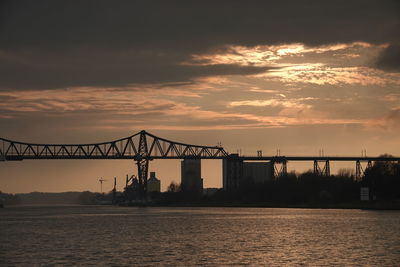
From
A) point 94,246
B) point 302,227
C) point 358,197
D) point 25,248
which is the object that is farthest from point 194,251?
point 358,197

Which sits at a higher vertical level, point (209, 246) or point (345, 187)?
point (345, 187)

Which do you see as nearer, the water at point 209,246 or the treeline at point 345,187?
the water at point 209,246

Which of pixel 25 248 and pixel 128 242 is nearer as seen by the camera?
pixel 25 248

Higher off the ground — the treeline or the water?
the treeline

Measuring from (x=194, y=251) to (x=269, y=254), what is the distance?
18.6 feet

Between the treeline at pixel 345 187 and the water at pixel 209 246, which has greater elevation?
the treeline at pixel 345 187

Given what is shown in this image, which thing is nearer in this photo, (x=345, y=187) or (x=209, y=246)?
(x=209, y=246)

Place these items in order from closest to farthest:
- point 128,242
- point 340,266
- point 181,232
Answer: point 340,266 → point 128,242 → point 181,232

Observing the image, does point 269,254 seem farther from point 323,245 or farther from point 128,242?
point 128,242

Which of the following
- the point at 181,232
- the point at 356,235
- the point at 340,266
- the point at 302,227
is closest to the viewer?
the point at 340,266

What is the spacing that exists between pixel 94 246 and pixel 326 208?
112476 mm

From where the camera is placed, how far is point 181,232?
82.8 m

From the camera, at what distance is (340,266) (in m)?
49.2

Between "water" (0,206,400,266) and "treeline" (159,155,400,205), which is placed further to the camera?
"treeline" (159,155,400,205)
